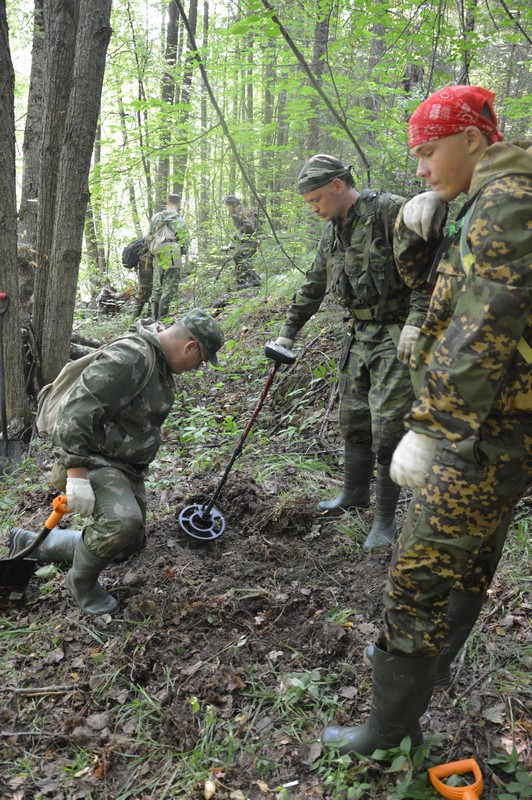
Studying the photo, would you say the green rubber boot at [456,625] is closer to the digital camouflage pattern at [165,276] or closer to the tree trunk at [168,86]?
the digital camouflage pattern at [165,276]

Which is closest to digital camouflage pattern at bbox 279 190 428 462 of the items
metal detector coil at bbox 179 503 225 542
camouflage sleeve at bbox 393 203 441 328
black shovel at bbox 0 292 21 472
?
camouflage sleeve at bbox 393 203 441 328

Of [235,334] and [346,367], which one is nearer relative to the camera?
[346,367]

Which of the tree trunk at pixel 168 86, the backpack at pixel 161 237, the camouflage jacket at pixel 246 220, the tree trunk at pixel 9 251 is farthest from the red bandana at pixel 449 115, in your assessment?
the tree trunk at pixel 168 86

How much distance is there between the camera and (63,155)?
643 centimetres

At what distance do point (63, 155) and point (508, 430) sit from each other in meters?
6.08

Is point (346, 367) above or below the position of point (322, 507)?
above

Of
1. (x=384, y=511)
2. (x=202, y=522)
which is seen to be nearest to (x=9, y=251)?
(x=202, y=522)

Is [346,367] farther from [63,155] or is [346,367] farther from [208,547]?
[63,155]

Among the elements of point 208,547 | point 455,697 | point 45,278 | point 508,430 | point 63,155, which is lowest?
point 208,547

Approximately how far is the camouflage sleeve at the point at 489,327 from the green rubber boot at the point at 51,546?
2.92 m

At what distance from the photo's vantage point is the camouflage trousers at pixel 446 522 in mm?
1985

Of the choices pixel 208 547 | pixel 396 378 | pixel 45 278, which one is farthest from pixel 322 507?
pixel 45 278

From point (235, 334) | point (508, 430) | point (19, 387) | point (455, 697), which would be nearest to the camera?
point (508, 430)

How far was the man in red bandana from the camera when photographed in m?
1.82
